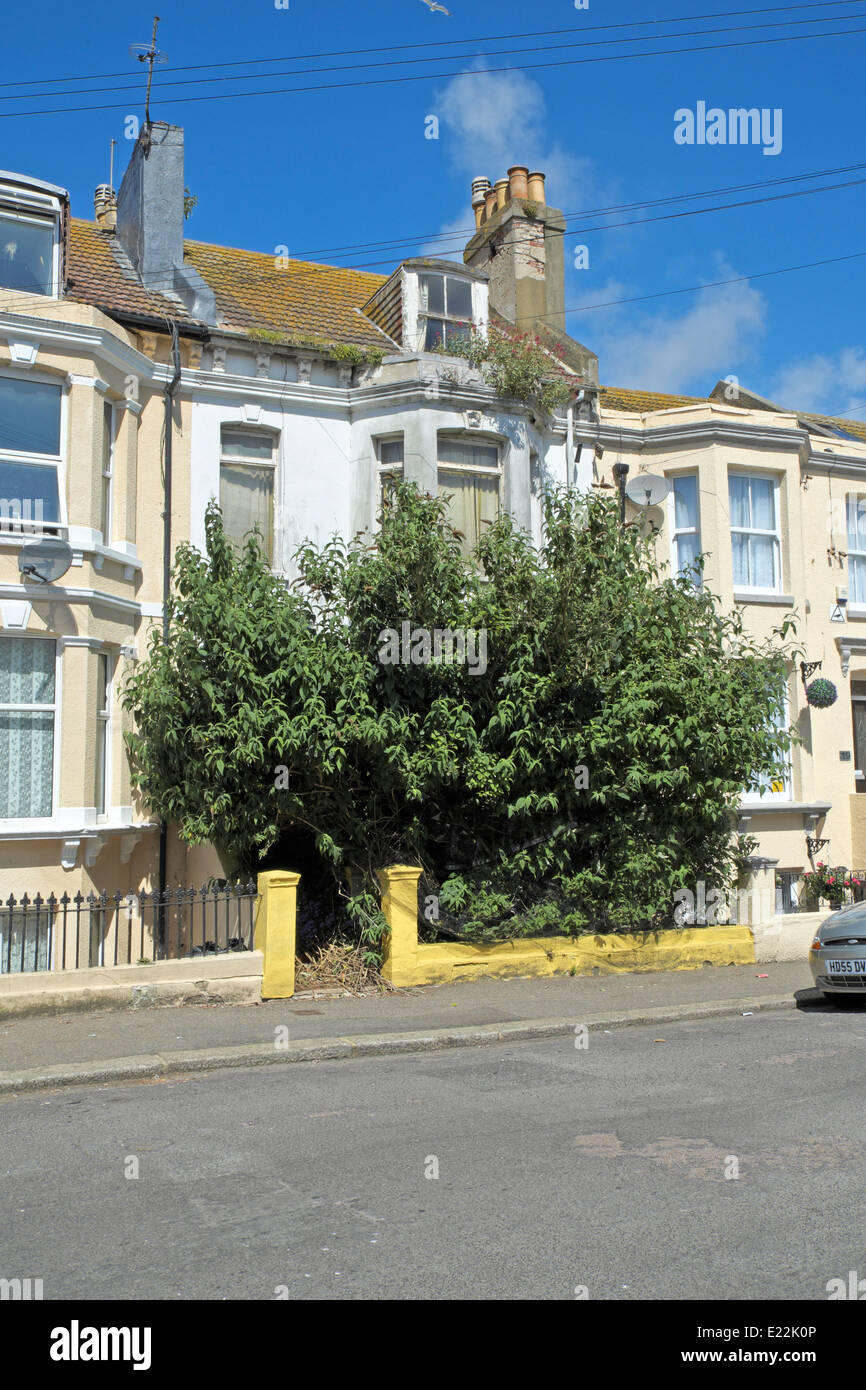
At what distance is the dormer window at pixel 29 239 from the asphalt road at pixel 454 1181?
421 inches

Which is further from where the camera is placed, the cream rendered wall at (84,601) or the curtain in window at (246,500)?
the curtain in window at (246,500)

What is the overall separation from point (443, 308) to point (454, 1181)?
1485cm

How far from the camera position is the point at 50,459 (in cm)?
1372

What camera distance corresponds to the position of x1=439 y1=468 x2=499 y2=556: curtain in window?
1658 centimetres

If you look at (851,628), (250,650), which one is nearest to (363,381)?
(250,650)

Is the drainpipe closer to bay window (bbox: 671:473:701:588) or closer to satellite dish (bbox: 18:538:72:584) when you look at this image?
satellite dish (bbox: 18:538:72:584)

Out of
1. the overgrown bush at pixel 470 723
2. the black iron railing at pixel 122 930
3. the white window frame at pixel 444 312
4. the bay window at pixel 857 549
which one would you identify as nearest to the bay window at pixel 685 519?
the bay window at pixel 857 549

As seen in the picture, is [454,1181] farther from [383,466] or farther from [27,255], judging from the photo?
[27,255]

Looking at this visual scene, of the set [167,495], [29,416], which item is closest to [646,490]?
[167,495]

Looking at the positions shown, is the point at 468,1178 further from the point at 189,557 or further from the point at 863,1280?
the point at 189,557

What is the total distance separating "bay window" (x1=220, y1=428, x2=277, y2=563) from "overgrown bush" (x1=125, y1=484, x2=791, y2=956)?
2665 millimetres

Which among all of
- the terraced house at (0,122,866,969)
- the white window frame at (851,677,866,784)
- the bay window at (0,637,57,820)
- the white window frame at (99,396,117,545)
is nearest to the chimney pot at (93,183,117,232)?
the terraced house at (0,122,866,969)

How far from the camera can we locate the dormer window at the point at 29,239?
14.4 meters

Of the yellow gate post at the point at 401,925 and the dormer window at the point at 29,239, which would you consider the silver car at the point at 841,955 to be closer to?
the yellow gate post at the point at 401,925
